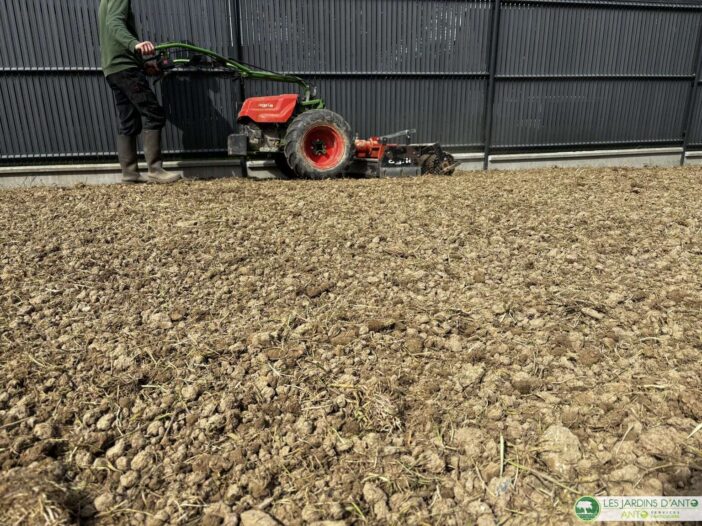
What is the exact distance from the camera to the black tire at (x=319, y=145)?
21.8ft

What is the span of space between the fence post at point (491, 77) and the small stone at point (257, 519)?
24.0 ft

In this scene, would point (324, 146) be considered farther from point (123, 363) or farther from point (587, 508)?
point (587, 508)

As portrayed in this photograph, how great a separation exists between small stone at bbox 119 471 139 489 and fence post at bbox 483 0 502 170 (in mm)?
7304

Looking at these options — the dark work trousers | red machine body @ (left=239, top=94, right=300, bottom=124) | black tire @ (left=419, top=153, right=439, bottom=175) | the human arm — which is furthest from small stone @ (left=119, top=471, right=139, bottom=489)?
black tire @ (left=419, top=153, right=439, bottom=175)

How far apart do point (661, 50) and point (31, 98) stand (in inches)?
362

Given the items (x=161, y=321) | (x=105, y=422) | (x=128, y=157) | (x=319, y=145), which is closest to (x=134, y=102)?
(x=128, y=157)

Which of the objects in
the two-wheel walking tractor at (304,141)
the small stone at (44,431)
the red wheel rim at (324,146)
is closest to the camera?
the small stone at (44,431)

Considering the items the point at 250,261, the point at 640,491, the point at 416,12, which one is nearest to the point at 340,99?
the point at 416,12

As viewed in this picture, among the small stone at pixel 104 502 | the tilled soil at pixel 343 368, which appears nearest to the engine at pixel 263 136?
the tilled soil at pixel 343 368

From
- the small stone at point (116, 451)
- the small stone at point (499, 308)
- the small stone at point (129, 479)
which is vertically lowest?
the small stone at point (129, 479)

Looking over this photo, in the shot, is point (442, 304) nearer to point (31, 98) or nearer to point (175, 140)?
point (175, 140)

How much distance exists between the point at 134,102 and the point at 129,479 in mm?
5193

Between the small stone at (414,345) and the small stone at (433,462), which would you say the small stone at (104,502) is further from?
the small stone at (414,345)

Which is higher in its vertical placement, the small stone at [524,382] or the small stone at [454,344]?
the small stone at [454,344]
